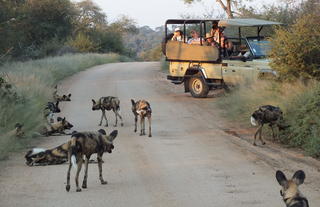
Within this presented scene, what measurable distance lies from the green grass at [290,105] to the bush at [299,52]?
32 centimetres

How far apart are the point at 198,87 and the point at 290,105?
737cm

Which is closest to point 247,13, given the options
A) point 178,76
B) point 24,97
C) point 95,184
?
point 178,76

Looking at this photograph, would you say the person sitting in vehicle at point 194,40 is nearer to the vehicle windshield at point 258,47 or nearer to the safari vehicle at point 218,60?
the safari vehicle at point 218,60

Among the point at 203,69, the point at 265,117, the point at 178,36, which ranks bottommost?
the point at 265,117

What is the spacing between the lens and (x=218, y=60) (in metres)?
18.1

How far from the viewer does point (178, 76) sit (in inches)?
780

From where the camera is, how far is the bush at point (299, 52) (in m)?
13.4

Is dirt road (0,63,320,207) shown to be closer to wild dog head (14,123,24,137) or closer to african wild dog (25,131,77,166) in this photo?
african wild dog (25,131,77,166)

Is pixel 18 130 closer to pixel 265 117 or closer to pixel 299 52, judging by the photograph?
pixel 265 117

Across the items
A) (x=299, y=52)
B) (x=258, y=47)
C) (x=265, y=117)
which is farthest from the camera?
(x=258, y=47)

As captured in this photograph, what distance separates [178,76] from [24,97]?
6.77m

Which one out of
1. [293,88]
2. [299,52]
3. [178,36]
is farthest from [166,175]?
[178,36]

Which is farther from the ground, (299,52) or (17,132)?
(299,52)

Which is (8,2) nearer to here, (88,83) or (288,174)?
(88,83)
